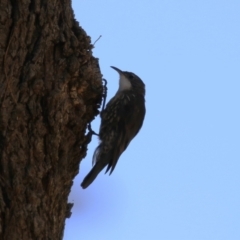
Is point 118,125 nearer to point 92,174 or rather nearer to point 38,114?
point 92,174

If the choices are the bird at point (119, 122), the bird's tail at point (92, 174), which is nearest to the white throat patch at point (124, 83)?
the bird at point (119, 122)

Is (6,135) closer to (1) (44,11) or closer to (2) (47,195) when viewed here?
(2) (47,195)

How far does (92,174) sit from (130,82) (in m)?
1.63

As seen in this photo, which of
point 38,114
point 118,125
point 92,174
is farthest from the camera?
point 118,125

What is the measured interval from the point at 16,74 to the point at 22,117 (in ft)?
0.84

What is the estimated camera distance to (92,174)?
18.5 ft

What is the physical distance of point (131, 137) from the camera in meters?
6.45

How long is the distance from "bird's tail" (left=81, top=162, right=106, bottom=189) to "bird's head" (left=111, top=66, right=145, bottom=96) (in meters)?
1.19

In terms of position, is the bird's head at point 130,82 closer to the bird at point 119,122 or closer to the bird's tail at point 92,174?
the bird at point 119,122

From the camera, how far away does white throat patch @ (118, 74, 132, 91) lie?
681cm

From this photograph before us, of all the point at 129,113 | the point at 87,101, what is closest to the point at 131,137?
the point at 129,113

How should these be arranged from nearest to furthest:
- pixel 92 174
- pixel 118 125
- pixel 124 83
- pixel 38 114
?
pixel 38 114 → pixel 92 174 → pixel 118 125 → pixel 124 83

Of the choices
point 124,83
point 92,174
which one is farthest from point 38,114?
point 124,83

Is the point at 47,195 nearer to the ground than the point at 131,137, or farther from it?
nearer to the ground
